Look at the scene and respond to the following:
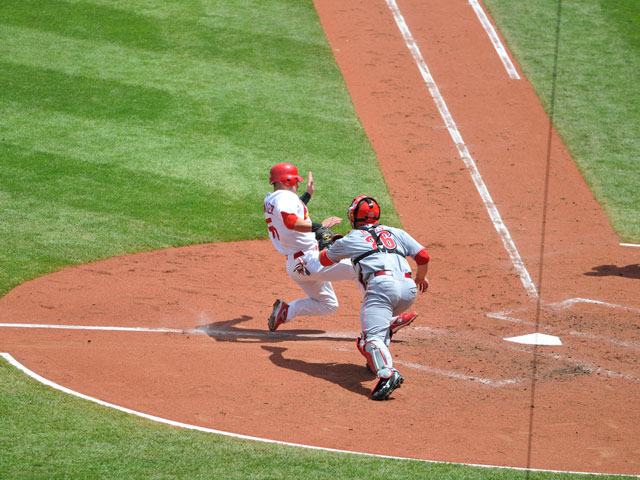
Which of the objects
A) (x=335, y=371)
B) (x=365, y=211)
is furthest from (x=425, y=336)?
(x=365, y=211)

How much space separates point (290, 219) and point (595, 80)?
11.9 metres

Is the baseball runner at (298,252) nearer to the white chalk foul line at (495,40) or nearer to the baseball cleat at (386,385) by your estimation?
the baseball cleat at (386,385)

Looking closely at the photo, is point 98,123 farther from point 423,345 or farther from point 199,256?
point 423,345

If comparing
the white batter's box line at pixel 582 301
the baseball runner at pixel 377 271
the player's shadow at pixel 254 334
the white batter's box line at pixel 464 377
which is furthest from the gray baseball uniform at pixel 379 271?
the white batter's box line at pixel 582 301

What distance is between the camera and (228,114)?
1622 centimetres

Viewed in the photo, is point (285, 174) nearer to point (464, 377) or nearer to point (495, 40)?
point (464, 377)

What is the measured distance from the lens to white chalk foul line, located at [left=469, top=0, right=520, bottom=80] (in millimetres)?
18438

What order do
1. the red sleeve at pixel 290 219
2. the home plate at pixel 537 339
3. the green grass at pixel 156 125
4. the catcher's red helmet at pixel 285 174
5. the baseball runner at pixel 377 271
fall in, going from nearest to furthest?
the baseball runner at pixel 377 271
the red sleeve at pixel 290 219
the home plate at pixel 537 339
the catcher's red helmet at pixel 285 174
the green grass at pixel 156 125

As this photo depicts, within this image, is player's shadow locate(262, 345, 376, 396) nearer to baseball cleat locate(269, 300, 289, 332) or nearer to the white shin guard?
the white shin guard

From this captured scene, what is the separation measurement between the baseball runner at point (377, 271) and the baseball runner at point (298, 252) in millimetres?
711

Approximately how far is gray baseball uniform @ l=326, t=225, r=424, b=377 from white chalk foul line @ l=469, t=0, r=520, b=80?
1128 centimetres

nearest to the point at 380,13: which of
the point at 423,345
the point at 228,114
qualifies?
the point at 228,114

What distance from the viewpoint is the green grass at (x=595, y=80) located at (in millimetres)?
14703

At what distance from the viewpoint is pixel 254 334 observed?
9.02m
